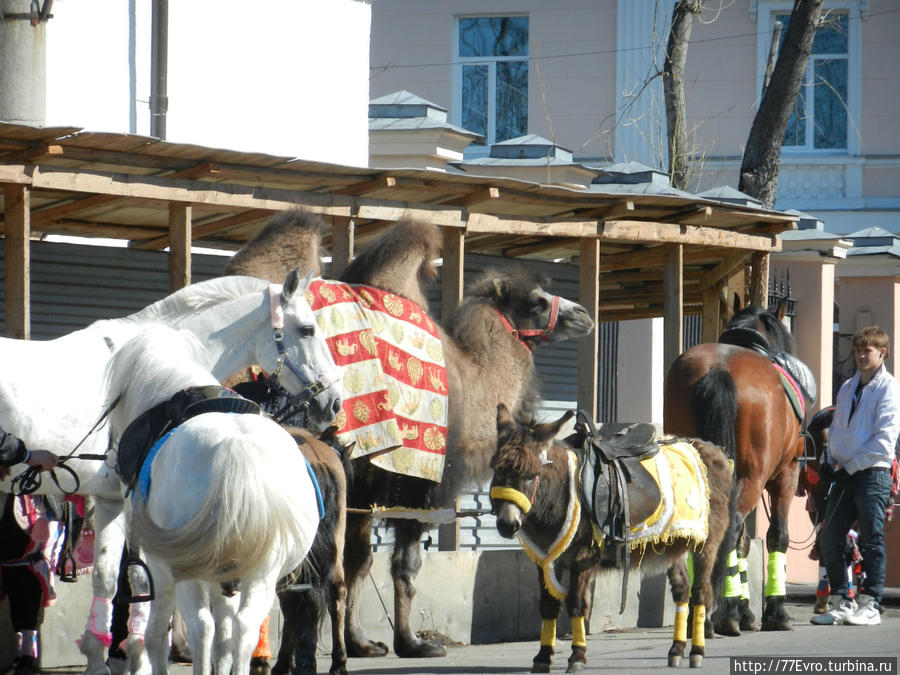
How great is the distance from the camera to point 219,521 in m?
5.50

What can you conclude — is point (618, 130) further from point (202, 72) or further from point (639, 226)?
point (639, 226)

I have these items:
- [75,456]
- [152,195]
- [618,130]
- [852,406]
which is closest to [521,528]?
[75,456]

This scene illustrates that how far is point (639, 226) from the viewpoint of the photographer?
12.1 m

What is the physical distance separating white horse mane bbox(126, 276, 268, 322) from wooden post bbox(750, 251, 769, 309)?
22.0ft

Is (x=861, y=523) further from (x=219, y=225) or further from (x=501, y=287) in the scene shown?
(x=219, y=225)

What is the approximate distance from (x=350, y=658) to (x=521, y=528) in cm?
184

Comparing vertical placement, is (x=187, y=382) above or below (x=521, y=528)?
above

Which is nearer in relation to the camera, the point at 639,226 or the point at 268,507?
the point at 268,507

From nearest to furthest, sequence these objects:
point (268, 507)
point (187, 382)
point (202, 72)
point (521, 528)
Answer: point (268, 507) < point (187, 382) < point (521, 528) < point (202, 72)

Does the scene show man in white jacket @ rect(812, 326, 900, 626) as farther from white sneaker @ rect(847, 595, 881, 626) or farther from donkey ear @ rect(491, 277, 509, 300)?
donkey ear @ rect(491, 277, 509, 300)

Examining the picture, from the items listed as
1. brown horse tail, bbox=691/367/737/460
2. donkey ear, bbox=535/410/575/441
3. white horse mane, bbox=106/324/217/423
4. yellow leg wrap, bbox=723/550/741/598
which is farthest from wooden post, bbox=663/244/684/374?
white horse mane, bbox=106/324/217/423

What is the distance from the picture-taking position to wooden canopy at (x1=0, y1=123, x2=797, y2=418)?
8.76 m

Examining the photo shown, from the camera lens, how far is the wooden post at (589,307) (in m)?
11.9

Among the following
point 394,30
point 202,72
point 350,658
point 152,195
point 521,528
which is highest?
point 394,30
